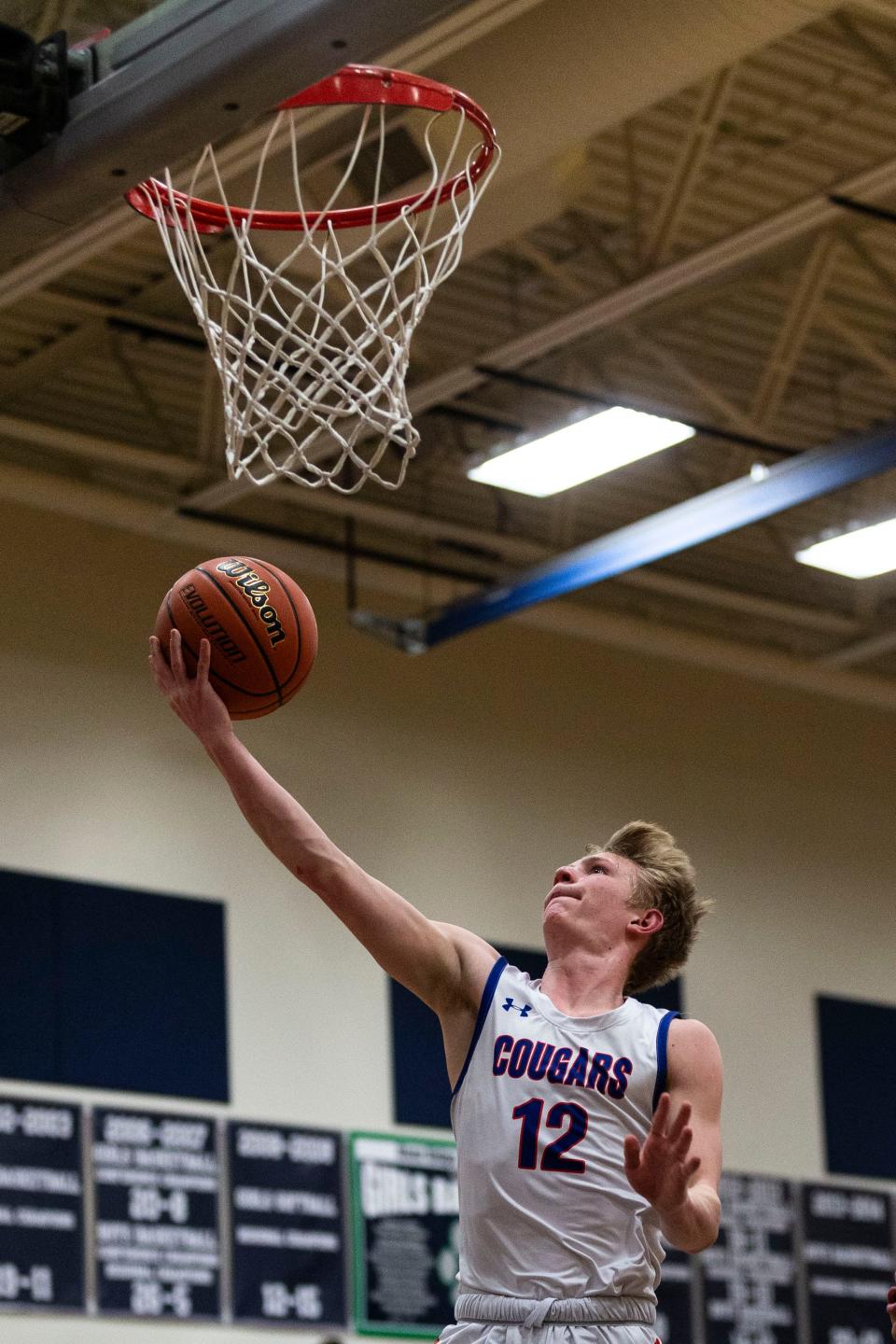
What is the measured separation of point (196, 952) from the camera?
1055 centimetres

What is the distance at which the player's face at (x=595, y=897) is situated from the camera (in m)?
3.99

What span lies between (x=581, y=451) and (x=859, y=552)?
1.80m

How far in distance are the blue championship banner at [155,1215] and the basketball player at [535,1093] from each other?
6.35 metres

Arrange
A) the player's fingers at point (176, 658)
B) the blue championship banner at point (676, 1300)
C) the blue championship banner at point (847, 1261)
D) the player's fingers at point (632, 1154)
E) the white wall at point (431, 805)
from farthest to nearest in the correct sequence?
the blue championship banner at point (847, 1261) < the blue championship banner at point (676, 1300) < the white wall at point (431, 805) < the player's fingers at point (176, 658) < the player's fingers at point (632, 1154)

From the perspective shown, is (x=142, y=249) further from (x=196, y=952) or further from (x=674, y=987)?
(x=674, y=987)

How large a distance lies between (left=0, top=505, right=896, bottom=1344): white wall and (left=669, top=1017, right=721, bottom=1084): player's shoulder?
6.32m

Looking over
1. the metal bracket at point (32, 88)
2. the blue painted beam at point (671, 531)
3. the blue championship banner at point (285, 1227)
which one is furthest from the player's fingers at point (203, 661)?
the blue championship banner at point (285, 1227)

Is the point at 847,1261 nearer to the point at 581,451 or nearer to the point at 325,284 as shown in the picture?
the point at 581,451

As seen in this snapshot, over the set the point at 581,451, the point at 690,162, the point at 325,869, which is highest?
the point at 690,162

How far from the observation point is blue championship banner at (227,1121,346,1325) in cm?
1020

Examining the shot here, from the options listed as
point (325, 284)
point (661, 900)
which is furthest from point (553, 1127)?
point (325, 284)

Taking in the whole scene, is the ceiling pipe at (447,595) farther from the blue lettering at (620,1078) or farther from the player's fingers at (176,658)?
the blue lettering at (620,1078)

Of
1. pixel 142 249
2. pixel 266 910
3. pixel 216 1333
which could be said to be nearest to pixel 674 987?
pixel 266 910

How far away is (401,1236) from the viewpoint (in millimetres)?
10711
